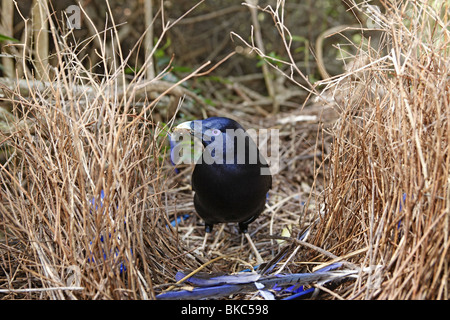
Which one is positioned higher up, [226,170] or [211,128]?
[211,128]

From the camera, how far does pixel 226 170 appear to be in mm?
2092

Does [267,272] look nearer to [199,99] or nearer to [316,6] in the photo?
[199,99]

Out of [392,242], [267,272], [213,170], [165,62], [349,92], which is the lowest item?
[267,272]

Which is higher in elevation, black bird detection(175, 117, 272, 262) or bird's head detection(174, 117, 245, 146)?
bird's head detection(174, 117, 245, 146)

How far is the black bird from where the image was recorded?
211 centimetres

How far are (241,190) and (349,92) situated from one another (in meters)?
0.73

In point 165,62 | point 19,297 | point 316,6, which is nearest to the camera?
point 19,297

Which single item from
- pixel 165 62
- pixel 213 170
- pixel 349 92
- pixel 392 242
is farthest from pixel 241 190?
pixel 165 62

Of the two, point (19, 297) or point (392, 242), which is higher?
point (392, 242)

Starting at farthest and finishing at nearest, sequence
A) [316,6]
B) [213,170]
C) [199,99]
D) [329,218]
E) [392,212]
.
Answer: [316,6]
[199,99]
[213,170]
[329,218]
[392,212]

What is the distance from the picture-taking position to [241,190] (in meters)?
2.13

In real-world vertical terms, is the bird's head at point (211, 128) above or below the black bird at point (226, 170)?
above

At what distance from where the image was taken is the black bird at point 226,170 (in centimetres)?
211
